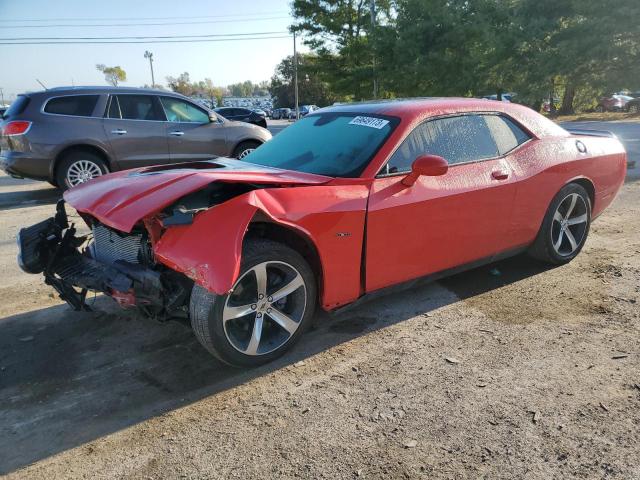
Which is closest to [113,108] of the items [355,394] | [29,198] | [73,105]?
[73,105]

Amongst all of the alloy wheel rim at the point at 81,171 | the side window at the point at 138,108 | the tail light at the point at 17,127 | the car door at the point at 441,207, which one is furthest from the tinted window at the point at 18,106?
the car door at the point at 441,207

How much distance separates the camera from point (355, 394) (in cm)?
274

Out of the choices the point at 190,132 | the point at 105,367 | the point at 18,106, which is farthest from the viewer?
the point at 190,132

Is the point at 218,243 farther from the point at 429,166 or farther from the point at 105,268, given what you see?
the point at 429,166

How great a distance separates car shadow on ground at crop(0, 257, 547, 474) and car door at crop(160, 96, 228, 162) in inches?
215

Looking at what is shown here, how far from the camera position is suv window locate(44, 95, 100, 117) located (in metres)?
8.04

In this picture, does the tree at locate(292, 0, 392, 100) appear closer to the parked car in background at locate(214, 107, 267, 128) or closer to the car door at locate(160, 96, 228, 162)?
the parked car in background at locate(214, 107, 267, 128)

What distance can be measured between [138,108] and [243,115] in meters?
17.1

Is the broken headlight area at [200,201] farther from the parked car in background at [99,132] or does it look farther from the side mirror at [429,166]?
the parked car in background at [99,132]

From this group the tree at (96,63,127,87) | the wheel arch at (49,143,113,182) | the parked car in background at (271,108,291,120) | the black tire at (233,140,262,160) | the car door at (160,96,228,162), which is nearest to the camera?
the wheel arch at (49,143,113,182)

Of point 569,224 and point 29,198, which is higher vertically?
→ point 569,224

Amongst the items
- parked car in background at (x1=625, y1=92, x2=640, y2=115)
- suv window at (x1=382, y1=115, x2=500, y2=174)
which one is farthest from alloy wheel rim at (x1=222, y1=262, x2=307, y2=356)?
parked car in background at (x1=625, y1=92, x2=640, y2=115)

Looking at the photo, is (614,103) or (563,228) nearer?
(563,228)

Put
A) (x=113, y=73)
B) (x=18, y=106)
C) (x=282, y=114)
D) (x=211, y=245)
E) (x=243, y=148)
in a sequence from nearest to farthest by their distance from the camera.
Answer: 1. (x=211, y=245)
2. (x=18, y=106)
3. (x=243, y=148)
4. (x=282, y=114)
5. (x=113, y=73)
